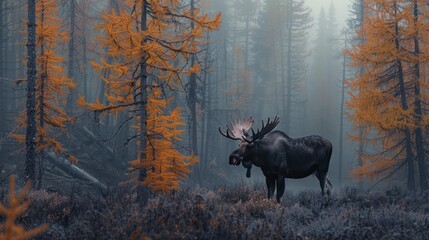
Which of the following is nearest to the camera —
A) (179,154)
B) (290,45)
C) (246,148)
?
(246,148)

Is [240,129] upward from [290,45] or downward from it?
downward

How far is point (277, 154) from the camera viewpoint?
9727mm

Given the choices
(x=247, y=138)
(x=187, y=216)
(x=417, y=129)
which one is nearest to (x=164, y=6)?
(x=247, y=138)

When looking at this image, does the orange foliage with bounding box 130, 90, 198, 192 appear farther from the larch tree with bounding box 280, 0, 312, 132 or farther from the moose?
the larch tree with bounding box 280, 0, 312, 132

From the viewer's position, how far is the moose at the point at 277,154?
952cm

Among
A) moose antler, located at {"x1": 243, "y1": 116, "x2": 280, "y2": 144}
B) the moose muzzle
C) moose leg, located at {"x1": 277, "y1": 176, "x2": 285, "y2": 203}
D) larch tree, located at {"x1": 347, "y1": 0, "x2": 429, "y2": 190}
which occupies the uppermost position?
larch tree, located at {"x1": 347, "y1": 0, "x2": 429, "y2": 190}

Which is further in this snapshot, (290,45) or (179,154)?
(290,45)

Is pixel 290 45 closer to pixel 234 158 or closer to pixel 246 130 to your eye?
pixel 246 130

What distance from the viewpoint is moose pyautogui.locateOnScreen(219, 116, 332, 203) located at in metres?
9.52

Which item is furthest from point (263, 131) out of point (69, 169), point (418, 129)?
point (69, 169)

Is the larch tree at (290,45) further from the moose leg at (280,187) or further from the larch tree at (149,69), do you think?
the moose leg at (280,187)

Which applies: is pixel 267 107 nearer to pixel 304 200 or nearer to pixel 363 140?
pixel 363 140

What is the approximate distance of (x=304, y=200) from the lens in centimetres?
982

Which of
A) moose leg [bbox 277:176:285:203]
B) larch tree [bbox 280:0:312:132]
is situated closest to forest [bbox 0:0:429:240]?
moose leg [bbox 277:176:285:203]
